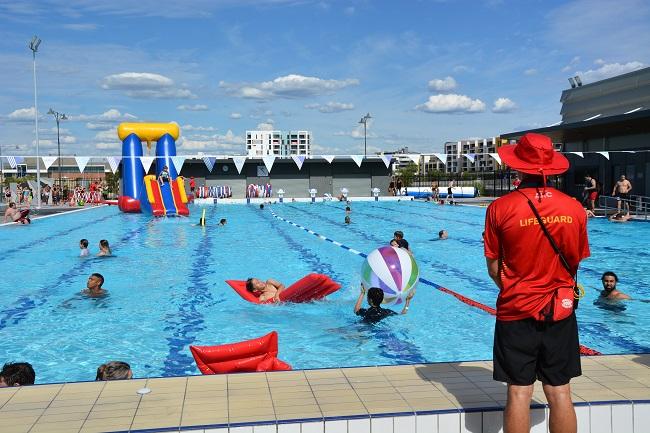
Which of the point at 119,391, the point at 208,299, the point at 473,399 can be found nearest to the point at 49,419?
the point at 119,391

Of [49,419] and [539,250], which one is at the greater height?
[539,250]

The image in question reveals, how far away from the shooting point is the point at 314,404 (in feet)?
10.4

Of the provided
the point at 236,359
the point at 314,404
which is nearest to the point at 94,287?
the point at 236,359

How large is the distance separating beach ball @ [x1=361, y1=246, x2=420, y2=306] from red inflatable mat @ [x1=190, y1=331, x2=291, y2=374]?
2150 millimetres

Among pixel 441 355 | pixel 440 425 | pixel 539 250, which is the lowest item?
pixel 441 355

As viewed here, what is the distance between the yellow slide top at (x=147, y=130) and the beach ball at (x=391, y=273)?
72.5ft

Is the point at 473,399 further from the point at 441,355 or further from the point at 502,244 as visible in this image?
the point at 441,355

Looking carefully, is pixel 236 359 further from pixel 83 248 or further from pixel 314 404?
pixel 83 248

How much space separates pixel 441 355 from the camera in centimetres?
594

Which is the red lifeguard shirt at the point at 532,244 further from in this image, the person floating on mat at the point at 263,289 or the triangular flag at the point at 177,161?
the triangular flag at the point at 177,161

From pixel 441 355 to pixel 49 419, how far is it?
399 centimetres

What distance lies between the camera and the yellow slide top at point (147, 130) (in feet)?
85.5

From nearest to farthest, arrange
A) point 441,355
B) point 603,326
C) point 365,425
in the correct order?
point 365,425, point 441,355, point 603,326

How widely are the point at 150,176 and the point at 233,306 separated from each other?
1585 centimetres
